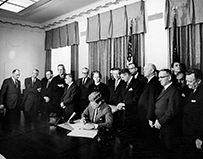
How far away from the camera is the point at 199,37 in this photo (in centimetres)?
280

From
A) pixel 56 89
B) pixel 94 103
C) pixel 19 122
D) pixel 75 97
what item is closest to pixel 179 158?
pixel 94 103

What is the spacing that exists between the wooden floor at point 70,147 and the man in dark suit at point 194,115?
1.91 feet

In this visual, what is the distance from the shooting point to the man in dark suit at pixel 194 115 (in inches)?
72.2

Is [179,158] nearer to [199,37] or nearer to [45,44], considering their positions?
[199,37]

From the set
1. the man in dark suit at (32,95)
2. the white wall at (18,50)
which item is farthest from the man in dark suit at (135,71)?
the white wall at (18,50)

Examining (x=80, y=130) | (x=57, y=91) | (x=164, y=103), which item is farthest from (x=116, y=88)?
(x=80, y=130)

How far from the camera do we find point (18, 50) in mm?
5168

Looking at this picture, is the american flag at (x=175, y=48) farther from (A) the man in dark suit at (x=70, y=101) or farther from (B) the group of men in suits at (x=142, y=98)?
(A) the man in dark suit at (x=70, y=101)

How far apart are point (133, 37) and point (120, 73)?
2.70 feet

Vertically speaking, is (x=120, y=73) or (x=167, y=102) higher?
(x=120, y=73)

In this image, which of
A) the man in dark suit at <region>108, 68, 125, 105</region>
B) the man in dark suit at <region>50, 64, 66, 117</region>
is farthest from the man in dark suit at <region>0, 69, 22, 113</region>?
the man in dark suit at <region>108, 68, 125, 105</region>

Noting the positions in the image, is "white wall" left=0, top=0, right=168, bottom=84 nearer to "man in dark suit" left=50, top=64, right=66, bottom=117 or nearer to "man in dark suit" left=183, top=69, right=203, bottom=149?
"man in dark suit" left=50, top=64, right=66, bottom=117

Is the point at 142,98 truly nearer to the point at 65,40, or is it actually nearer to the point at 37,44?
the point at 65,40

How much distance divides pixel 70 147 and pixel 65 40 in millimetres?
4330
